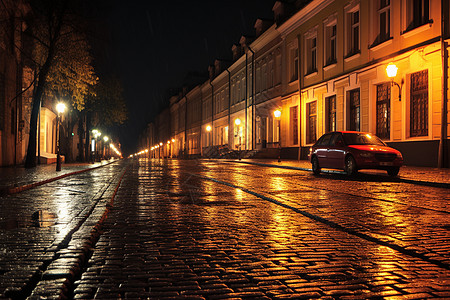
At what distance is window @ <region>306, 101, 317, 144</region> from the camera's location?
100 ft

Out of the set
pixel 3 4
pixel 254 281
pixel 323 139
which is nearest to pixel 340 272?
pixel 254 281

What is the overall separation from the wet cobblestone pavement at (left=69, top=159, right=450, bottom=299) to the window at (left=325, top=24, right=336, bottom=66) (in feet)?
68.9

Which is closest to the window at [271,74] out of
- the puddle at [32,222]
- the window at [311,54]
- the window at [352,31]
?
the window at [311,54]

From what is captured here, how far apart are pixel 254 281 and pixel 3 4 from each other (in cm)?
2359

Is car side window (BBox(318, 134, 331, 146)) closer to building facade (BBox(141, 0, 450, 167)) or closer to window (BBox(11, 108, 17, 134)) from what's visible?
building facade (BBox(141, 0, 450, 167))

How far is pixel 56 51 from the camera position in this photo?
77.5 ft

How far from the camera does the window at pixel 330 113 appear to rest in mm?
28047

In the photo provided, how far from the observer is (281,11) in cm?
3672

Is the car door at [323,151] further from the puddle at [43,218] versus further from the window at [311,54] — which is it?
the window at [311,54]

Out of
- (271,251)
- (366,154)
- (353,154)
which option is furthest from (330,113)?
(271,251)

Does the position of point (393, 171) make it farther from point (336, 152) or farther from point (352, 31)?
point (352, 31)

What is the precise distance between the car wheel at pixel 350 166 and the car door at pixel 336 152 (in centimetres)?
22

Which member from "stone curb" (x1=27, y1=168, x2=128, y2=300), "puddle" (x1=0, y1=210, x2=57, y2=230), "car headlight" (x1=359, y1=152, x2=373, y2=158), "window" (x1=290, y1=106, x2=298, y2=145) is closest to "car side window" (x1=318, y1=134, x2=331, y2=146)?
"car headlight" (x1=359, y1=152, x2=373, y2=158)

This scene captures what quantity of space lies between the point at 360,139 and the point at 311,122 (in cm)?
1445
